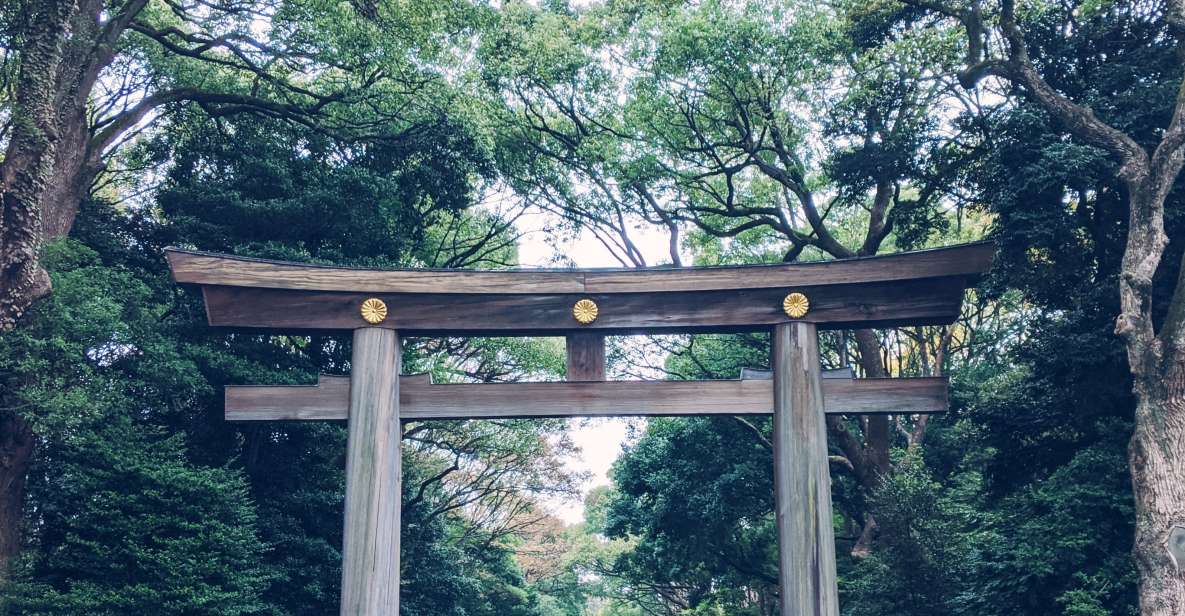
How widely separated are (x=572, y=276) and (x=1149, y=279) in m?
5.99

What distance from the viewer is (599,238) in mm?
16156

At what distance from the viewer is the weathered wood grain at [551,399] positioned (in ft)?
22.0

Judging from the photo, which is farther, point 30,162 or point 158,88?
point 158,88

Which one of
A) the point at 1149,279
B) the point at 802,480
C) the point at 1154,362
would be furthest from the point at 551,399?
the point at 1149,279

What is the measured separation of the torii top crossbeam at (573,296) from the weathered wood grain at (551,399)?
47cm

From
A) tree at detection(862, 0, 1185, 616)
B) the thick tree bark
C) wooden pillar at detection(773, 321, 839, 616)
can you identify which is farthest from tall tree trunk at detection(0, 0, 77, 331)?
the thick tree bark

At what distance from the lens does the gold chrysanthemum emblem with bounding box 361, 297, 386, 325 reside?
6.86 metres

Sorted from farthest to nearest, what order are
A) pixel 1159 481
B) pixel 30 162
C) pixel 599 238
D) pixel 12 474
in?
pixel 599 238 → pixel 12 474 → pixel 30 162 → pixel 1159 481

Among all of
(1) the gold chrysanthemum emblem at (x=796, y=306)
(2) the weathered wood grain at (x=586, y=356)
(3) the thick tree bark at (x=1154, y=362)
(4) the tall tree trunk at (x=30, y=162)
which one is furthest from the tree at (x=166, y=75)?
(3) the thick tree bark at (x=1154, y=362)

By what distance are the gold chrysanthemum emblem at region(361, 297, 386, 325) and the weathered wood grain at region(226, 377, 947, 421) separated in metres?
0.54

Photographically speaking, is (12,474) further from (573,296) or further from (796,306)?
(796,306)

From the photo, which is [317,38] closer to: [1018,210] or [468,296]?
[468,296]

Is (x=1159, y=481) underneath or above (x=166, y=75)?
underneath

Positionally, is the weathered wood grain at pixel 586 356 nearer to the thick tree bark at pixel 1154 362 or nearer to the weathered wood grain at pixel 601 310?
the weathered wood grain at pixel 601 310
